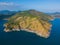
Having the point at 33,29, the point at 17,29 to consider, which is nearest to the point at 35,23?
the point at 33,29

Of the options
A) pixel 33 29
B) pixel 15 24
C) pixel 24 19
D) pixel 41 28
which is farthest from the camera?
pixel 24 19

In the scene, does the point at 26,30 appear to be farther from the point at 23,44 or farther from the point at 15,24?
the point at 23,44

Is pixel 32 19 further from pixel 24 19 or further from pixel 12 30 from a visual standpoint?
pixel 12 30

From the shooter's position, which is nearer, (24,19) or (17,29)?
(17,29)

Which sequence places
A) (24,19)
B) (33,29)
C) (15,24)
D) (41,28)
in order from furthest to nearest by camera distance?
(24,19), (15,24), (33,29), (41,28)

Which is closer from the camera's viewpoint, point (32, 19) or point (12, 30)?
Answer: point (12, 30)

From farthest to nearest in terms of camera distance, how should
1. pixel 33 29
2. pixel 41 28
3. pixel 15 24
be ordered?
pixel 15 24, pixel 33 29, pixel 41 28

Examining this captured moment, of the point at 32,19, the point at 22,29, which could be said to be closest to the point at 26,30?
the point at 22,29

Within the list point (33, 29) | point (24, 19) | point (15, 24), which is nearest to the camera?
point (33, 29)
